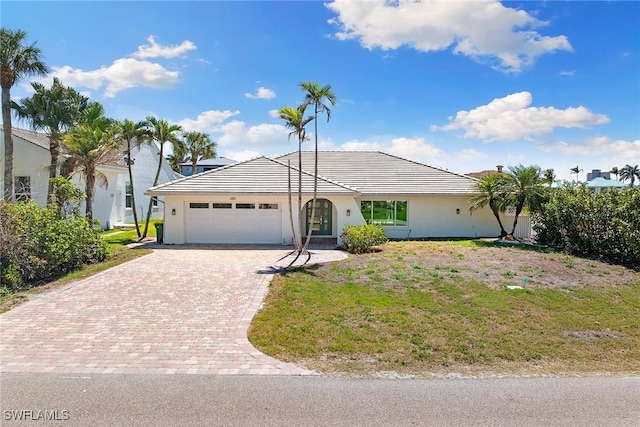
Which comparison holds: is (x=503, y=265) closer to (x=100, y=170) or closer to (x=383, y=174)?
(x=383, y=174)

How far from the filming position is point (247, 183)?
1864 centimetres

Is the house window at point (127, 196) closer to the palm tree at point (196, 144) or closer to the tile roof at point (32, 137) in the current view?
the tile roof at point (32, 137)

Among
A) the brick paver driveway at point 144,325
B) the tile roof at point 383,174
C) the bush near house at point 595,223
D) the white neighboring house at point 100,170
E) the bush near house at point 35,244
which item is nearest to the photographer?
the brick paver driveway at point 144,325

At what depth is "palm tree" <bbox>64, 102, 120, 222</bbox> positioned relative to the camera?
16891 mm

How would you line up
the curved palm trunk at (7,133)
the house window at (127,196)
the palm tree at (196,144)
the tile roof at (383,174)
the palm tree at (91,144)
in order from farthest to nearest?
the palm tree at (196,144), the house window at (127,196), the tile roof at (383,174), the curved palm trunk at (7,133), the palm tree at (91,144)

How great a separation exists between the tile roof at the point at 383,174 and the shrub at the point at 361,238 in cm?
423

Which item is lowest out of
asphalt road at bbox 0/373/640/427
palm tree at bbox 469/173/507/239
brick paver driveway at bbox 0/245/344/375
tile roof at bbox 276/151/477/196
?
asphalt road at bbox 0/373/640/427

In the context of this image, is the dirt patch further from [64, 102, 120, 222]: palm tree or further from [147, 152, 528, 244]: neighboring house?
[64, 102, 120, 222]: palm tree

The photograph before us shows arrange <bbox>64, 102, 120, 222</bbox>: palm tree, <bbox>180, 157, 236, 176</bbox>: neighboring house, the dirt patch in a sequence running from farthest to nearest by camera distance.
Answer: <bbox>180, 157, 236, 176</bbox>: neighboring house, <bbox>64, 102, 120, 222</bbox>: palm tree, the dirt patch

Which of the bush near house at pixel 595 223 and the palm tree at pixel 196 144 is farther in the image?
the palm tree at pixel 196 144

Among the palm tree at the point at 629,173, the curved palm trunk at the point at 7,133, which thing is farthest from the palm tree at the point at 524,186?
the palm tree at the point at 629,173

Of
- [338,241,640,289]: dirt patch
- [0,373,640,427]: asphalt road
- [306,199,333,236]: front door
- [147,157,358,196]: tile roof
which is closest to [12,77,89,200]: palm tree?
[147,157,358,196]: tile roof

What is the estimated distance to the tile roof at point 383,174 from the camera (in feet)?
68.2

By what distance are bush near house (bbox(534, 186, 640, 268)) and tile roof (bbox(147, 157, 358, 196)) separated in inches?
362
